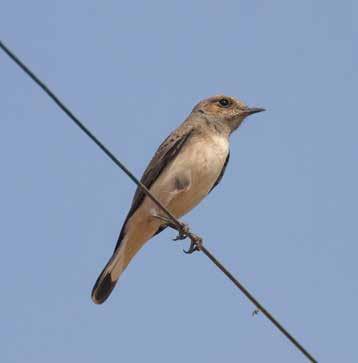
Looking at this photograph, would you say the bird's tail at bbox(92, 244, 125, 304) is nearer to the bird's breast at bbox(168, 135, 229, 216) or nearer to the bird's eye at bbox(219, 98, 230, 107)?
the bird's breast at bbox(168, 135, 229, 216)

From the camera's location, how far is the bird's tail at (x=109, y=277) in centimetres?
1284

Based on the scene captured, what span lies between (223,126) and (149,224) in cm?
196

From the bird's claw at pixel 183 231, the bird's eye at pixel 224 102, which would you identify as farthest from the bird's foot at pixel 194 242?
the bird's eye at pixel 224 102

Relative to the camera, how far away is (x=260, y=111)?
13953 mm

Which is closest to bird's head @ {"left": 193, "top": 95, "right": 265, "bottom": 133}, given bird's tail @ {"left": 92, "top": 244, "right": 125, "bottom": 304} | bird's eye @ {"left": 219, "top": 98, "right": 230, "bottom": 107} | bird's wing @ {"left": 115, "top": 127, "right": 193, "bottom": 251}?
bird's eye @ {"left": 219, "top": 98, "right": 230, "bottom": 107}

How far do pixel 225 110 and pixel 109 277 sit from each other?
3.25m

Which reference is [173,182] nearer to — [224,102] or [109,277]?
[109,277]

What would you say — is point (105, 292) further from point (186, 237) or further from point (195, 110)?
point (195, 110)

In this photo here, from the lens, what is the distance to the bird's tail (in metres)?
12.8

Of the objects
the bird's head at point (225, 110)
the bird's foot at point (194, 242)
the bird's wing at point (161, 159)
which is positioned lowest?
the bird's foot at point (194, 242)

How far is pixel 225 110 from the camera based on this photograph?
45.9 ft

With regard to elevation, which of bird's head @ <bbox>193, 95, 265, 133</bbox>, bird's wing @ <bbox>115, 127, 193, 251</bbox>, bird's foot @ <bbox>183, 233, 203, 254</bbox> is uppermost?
bird's head @ <bbox>193, 95, 265, 133</bbox>

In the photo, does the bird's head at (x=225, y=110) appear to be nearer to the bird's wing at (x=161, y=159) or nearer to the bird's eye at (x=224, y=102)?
the bird's eye at (x=224, y=102)

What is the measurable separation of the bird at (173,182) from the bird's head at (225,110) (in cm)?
16
